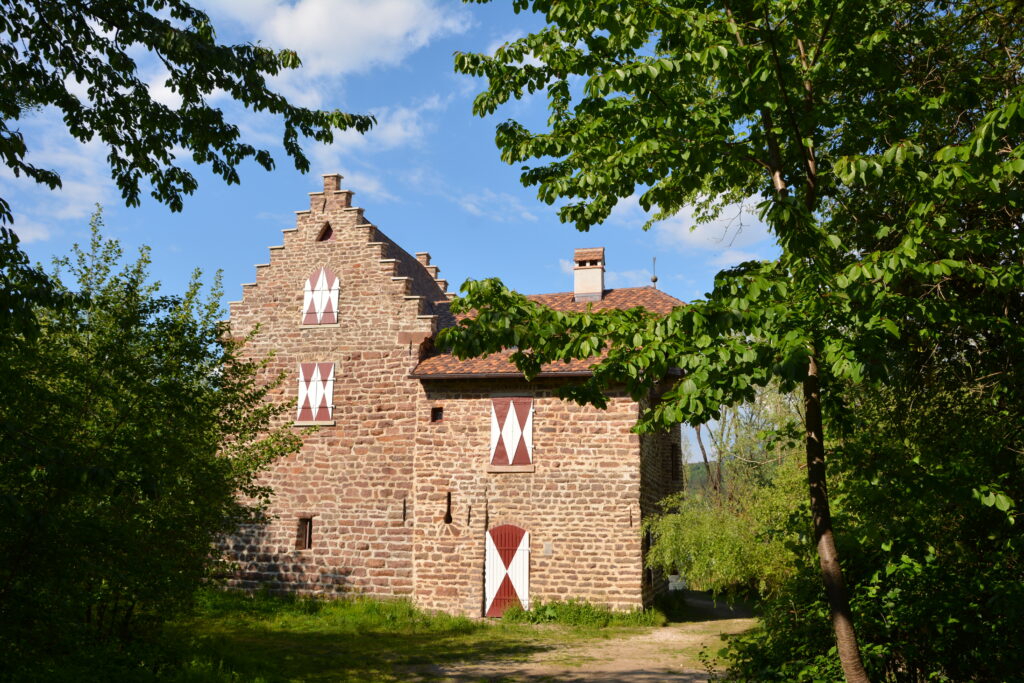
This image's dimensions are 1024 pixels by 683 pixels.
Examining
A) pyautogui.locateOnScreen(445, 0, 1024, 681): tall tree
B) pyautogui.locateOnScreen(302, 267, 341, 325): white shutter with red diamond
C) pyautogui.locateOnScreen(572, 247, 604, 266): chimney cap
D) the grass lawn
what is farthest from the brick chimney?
pyautogui.locateOnScreen(445, 0, 1024, 681): tall tree

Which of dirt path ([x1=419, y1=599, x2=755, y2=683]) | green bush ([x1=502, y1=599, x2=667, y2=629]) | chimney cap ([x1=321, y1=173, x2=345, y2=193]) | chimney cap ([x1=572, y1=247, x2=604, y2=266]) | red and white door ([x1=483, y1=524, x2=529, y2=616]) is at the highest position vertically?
chimney cap ([x1=321, y1=173, x2=345, y2=193])

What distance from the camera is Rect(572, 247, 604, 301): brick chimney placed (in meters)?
19.4

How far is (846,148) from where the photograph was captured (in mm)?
7035

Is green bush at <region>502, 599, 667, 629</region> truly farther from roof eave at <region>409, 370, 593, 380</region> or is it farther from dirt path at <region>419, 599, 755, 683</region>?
roof eave at <region>409, 370, 593, 380</region>

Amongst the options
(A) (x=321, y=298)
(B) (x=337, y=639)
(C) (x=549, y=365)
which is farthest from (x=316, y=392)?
(B) (x=337, y=639)

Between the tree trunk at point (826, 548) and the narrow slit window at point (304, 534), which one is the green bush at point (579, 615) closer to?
the narrow slit window at point (304, 534)

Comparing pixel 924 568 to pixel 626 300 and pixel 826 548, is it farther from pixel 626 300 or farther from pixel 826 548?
pixel 626 300

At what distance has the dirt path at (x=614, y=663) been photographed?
10.7m

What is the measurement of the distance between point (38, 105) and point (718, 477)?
26.8 meters

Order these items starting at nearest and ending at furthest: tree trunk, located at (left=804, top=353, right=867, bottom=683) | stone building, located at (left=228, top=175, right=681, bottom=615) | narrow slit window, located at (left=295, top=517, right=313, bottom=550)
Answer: tree trunk, located at (left=804, top=353, right=867, bottom=683)
stone building, located at (left=228, top=175, right=681, bottom=615)
narrow slit window, located at (left=295, top=517, right=313, bottom=550)

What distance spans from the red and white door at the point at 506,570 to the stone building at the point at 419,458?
30 mm

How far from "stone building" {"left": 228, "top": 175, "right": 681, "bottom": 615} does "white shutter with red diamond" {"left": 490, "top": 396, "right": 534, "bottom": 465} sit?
0.10 ft

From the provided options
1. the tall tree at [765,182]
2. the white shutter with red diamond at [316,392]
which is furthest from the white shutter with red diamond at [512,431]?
the tall tree at [765,182]

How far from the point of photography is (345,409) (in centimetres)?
1795
